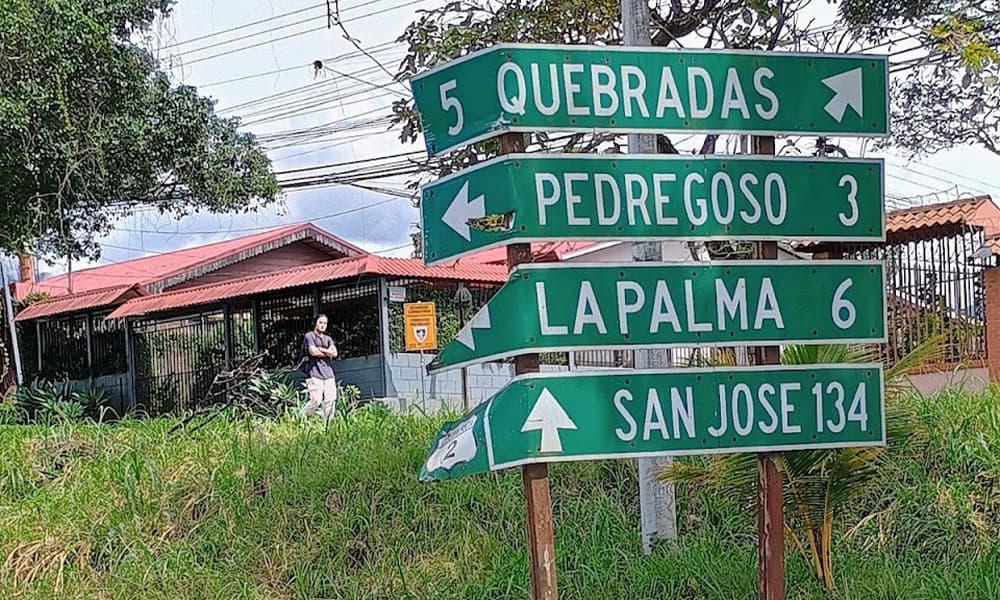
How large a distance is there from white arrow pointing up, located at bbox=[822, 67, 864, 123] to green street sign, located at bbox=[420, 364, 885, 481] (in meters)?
0.88

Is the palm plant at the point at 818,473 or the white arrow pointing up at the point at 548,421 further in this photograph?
the palm plant at the point at 818,473

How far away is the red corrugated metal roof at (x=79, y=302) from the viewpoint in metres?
19.3

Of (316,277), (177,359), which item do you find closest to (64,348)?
(177,359)

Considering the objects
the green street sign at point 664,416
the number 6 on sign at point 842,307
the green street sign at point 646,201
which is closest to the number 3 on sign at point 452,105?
the green street sign at point 646,201

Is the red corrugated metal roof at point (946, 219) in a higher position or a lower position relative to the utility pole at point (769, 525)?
higher

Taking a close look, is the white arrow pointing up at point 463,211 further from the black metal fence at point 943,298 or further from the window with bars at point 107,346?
the window with bars at point 107,346

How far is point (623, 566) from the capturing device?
5234mm

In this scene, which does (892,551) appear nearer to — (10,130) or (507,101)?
(507,101)

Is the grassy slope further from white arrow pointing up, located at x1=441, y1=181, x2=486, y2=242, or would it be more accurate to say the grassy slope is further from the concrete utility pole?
white arrow pointing up, located at x1=441, y1=181, x2=486, y2=242

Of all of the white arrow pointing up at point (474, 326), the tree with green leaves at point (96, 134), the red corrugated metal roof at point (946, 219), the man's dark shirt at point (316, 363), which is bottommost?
the man's dark shirt at point (316, 363)

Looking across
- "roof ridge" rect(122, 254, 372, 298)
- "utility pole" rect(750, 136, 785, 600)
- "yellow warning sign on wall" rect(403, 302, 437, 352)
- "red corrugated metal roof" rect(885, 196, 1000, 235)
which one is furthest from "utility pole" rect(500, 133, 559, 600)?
"roof ridge" rect(122, 254, 372, 298)

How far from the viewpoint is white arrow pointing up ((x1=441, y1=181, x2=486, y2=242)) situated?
326cm

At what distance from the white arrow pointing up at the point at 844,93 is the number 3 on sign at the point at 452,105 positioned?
4.12 ft

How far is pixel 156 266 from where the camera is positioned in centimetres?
2530
